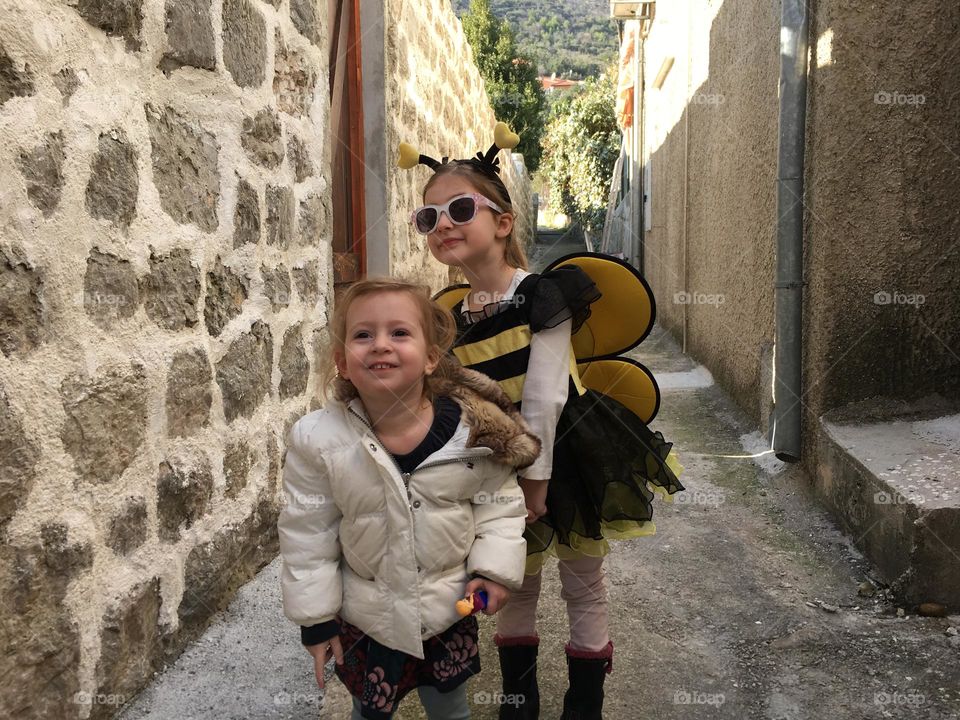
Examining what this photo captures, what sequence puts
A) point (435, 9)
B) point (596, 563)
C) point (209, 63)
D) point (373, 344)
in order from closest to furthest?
point (373, 344) → point (596, 563) → point (209, 63) → point (435, 9)

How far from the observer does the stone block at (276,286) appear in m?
2.45

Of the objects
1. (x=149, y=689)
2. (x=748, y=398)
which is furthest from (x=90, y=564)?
(x=748, y=398)

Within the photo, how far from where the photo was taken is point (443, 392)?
1521mm

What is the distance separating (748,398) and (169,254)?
10.6ft

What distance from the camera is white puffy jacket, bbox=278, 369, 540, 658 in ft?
4.59

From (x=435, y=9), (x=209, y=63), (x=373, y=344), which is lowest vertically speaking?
(x=373, y=344)

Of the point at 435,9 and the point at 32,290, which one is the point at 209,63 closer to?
the point at 32,290

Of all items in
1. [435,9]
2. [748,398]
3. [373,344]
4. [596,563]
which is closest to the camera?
[373,344]

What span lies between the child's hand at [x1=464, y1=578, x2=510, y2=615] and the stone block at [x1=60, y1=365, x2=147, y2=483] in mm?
795
